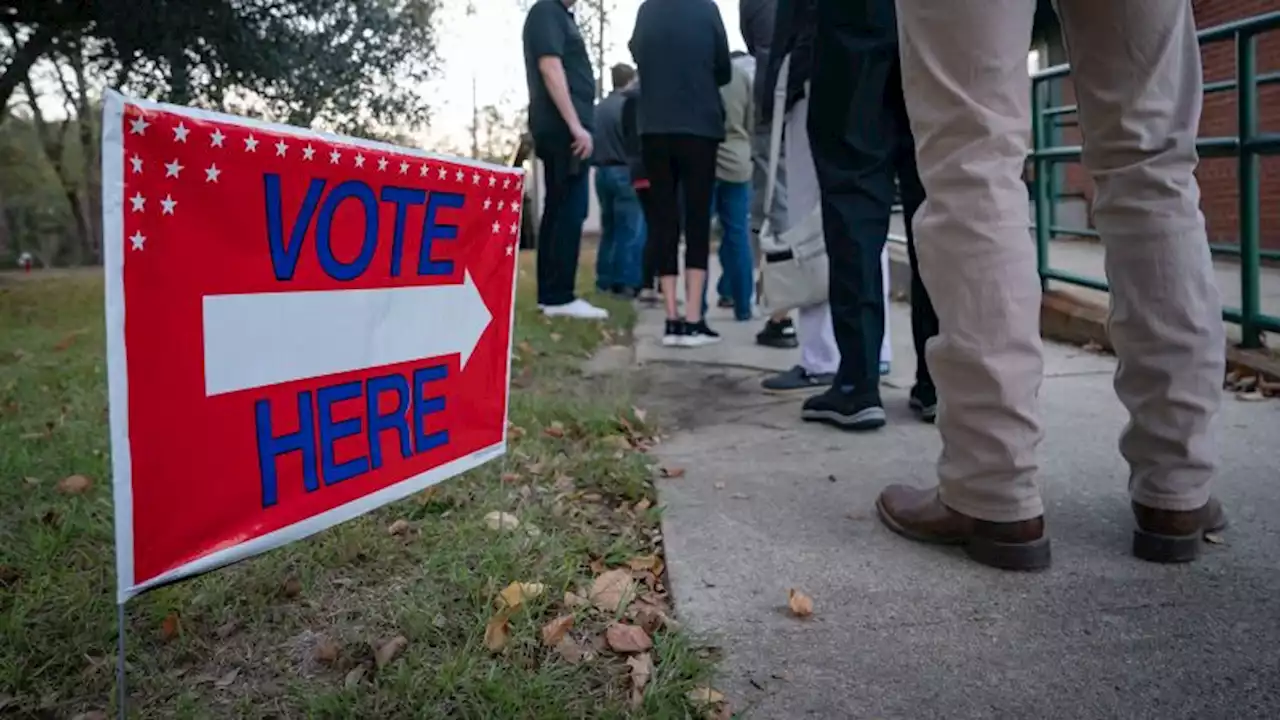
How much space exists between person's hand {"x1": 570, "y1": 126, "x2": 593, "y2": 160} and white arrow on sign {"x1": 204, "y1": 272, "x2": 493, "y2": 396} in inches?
153

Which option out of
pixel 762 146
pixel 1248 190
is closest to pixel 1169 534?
pixel 1248 190

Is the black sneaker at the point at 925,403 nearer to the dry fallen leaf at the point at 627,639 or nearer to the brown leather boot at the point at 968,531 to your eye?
the brown leather boot at the point at 968,531

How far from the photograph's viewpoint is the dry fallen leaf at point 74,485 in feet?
8.14

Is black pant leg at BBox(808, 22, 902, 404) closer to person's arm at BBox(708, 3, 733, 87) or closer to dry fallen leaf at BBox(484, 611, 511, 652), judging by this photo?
dry fallen leaf at BBox(484, 611, 511, 652)

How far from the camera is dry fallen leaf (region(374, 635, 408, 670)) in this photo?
158 cm

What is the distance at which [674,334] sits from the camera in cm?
508

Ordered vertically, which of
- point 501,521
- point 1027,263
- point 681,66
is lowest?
point 501,521

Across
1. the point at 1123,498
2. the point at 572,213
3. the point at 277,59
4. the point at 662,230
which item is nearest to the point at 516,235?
the point at 1123,498

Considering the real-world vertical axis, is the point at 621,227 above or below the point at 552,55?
below

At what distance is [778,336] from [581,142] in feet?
5.56

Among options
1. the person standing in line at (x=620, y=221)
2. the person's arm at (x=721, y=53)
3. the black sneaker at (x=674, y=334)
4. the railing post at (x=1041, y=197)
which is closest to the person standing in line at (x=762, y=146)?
the person's arm at (x=721, y=53)

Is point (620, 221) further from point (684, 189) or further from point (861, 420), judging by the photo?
point (861, 420)

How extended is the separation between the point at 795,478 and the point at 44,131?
23854mm

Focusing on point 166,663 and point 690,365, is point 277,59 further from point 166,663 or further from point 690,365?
point 166,663
